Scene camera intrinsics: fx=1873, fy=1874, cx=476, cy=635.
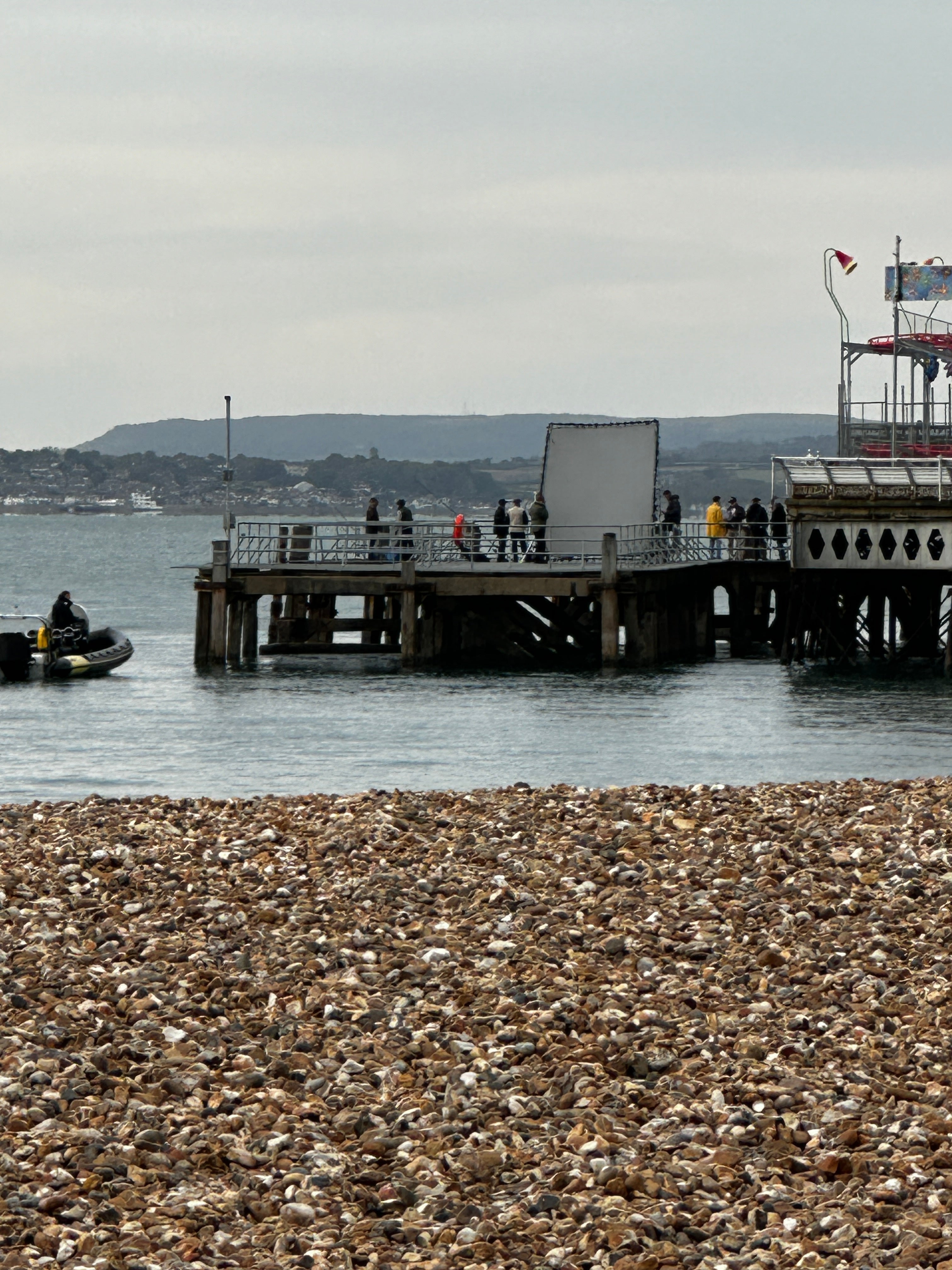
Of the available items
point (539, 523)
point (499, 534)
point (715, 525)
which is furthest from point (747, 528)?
point (499, 534)

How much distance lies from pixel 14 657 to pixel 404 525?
27.4ft

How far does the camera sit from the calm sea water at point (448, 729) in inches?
987

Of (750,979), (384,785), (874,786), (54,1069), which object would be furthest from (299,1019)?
(384,785)

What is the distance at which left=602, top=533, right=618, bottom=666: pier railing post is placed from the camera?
Answer: 37438mm

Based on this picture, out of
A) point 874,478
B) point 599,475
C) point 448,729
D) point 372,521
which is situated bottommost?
point 448,729

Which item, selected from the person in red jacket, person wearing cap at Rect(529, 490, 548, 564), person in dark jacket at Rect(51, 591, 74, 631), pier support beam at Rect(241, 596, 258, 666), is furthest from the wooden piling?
person wearing cap at Rect(529, 490, 548, 564)

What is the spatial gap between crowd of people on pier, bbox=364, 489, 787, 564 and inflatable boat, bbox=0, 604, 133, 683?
19.8 feet

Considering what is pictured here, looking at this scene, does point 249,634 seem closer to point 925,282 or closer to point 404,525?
point 404,525

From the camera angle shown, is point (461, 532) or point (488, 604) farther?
point (488, 604)

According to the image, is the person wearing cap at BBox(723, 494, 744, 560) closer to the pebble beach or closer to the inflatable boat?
the inflatable boat

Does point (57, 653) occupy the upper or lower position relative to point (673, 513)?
lower

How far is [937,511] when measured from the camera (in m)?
37.8

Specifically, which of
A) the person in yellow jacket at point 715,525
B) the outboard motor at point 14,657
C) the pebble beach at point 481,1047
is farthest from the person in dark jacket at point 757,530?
the pebble beach at point 481,1047

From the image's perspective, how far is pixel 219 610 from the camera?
→ 39.2 meters
